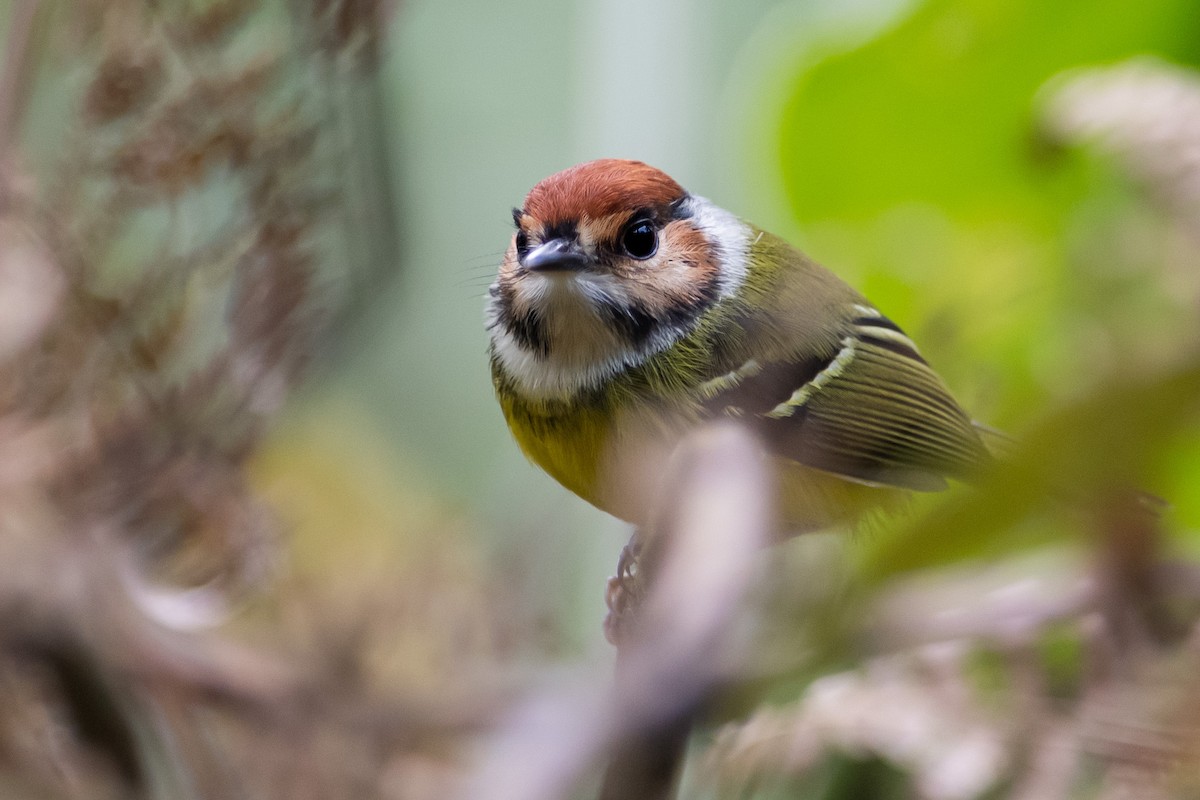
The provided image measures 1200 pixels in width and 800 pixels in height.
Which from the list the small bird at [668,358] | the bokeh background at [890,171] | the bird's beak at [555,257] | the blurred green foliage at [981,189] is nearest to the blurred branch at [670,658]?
the small bird at [668,358]

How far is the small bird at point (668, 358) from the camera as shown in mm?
1343

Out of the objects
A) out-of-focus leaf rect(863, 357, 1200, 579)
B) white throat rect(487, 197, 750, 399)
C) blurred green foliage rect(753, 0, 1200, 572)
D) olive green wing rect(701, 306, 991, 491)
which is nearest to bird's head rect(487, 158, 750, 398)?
white throat rect(487, 197, 750, 399)

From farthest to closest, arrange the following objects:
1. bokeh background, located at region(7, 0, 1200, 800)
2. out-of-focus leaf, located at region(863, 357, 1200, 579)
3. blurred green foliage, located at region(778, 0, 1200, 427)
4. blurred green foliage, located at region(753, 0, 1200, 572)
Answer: blurred green foliage, located at region(778, 0, 1200, 427)
blurred green foliage, located at region(753, 0, 1200, 572)
bokeh background, located at region(7, 0, 1200, 800)
out-of-focus leaf, located at region(863, 357, 1200, 579)

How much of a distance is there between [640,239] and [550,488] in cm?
131

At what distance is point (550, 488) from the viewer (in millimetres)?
2664

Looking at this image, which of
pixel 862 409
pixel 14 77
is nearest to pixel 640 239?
pixel 862 409

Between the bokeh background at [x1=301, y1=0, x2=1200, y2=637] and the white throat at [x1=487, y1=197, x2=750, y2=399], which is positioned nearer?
the white throat at [x1=487, y1=197, x2=750, y2=399]

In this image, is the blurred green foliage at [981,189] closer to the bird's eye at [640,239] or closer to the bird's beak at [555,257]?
the bird's eye at [640,239]

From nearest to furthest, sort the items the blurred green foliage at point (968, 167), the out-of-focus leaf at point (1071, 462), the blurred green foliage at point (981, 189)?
the out-of-focus leaf at point (1071, 462), the blurred green foliage at point (981, 189), the blurred green foliage at point (968, 167)

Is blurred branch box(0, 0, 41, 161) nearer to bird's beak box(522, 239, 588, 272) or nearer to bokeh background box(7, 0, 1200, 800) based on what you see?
bokeh background box(7, 0, 1200, 800)

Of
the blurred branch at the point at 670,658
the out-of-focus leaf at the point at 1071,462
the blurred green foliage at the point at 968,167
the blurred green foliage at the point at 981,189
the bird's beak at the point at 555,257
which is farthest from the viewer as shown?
the blurred green foliage at the point at 968,167

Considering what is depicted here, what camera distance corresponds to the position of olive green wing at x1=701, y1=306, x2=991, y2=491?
1.40m

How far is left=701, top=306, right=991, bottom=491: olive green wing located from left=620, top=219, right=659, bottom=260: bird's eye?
0.18 m

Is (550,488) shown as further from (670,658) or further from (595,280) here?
(670,658)
